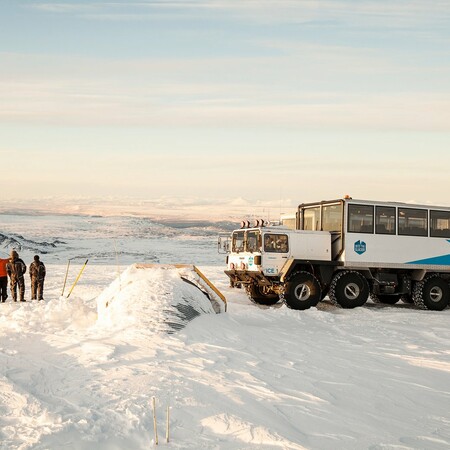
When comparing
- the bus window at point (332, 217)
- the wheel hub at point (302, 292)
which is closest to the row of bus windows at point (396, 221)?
the bus window at point (332, 217)

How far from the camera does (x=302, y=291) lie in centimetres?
1762

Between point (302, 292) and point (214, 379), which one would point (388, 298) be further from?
point (214, 379)

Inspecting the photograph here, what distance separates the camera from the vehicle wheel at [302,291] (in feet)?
57.1

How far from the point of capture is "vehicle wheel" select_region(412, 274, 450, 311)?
63.9 feet

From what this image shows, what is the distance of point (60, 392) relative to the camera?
24.9 feet

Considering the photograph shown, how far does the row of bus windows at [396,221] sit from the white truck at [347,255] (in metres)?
0.03

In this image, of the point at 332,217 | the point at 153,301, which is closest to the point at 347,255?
the point at 332,217

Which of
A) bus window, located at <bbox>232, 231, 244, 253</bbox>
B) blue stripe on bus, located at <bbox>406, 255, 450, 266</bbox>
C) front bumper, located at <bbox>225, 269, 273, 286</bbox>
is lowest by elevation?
front bumper, located at <bbox>225, 269, 273, 286</bbox>

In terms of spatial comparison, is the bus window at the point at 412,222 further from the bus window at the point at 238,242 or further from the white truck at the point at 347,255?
the bus window at the point at 238,242

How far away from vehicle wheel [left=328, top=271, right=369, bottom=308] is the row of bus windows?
1338mm

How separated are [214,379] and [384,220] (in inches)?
458

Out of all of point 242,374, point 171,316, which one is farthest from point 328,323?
point 242,374

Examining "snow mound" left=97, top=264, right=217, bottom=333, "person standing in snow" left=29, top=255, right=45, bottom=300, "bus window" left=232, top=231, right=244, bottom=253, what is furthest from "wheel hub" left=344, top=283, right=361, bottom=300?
"person standing in snow" left=29, top=255, right=45, bottom=300

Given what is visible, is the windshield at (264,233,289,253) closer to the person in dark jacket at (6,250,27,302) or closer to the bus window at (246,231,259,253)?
the bus window at (246,231,259,253)
